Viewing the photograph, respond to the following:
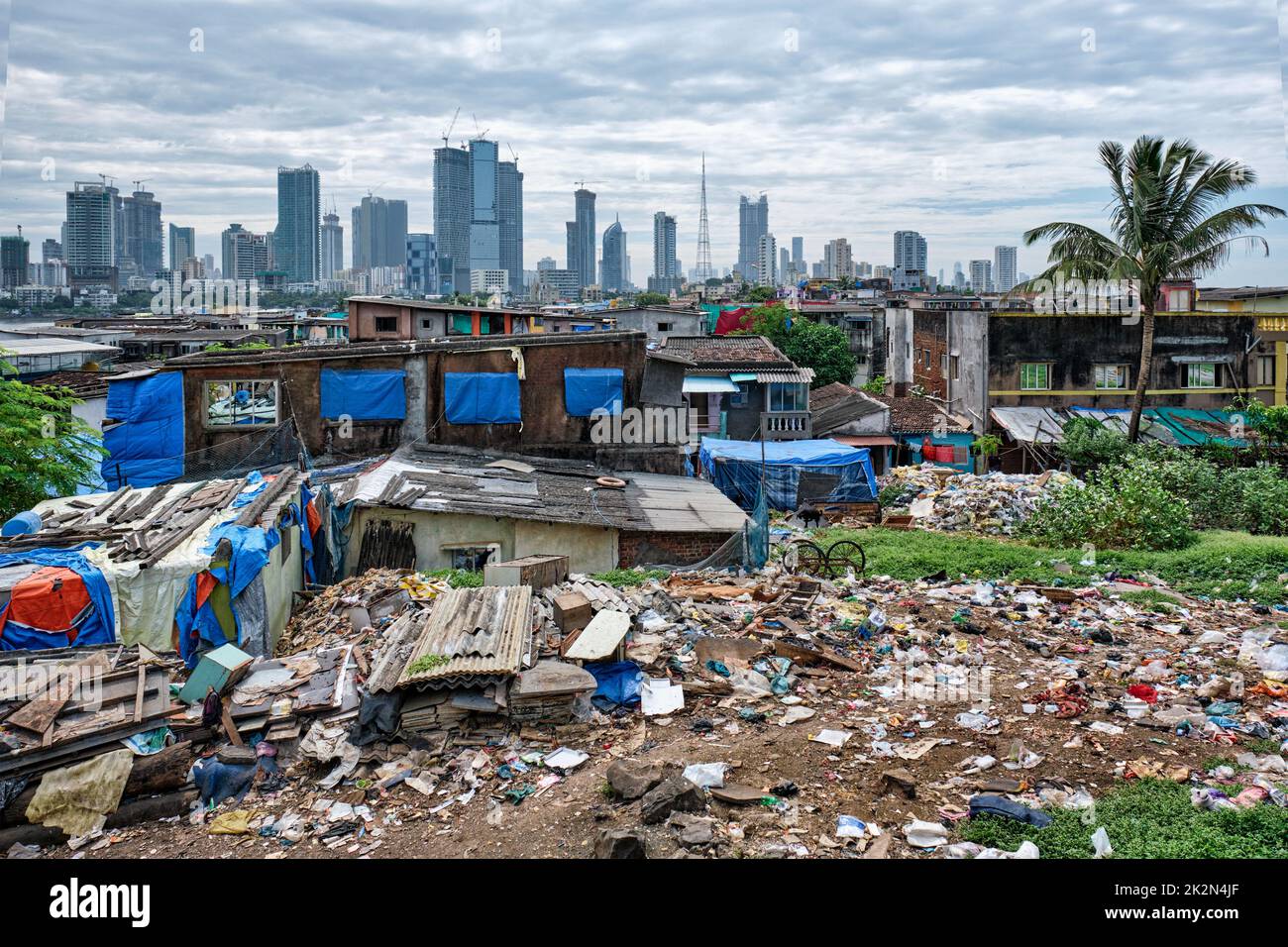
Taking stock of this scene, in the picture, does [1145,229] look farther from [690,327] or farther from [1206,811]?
[690,327]

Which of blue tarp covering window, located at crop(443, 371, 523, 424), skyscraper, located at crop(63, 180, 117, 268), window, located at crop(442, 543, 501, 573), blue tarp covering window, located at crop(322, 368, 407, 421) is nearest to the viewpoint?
window, located at crop(442, 543, 501, 573)

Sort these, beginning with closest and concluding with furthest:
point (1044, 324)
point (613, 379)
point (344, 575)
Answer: point (344, 575) < point (613, 379) < point (1044, 324)

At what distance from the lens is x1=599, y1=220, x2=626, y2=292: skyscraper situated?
151 meters

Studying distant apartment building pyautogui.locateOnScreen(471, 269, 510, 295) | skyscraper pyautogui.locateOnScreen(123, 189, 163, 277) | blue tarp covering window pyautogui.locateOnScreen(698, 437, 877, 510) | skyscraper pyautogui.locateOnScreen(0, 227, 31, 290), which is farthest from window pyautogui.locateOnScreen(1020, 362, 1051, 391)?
distant apartment building pyautogui.locateOnScreen(471, 269, 510, 295)

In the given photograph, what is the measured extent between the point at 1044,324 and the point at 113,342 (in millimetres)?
32815

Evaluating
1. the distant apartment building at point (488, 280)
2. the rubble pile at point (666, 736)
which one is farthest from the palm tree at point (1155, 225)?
the distant apartment building at point (488, 280)

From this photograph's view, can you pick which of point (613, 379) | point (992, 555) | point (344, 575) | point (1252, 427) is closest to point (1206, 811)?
point (992, 555)

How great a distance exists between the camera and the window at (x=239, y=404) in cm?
1675

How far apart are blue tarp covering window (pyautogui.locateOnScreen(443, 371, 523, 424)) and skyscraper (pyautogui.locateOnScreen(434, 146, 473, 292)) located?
62.3 metres

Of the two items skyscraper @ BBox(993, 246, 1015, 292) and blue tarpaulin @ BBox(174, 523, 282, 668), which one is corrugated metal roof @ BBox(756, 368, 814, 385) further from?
skyscraper @ BBox(993, 246, 1015, 292)

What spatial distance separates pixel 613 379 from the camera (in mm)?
18391

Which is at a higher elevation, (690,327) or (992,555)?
(690,327)

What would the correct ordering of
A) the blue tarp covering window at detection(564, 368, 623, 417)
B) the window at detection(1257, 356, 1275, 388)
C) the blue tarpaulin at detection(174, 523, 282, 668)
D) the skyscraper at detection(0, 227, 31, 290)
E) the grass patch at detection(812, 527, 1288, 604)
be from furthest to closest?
the skyscraper at detection(0, 227, 31, 290)
the window at detection(1257, 356, 1275, 388)
the blue tarp covering window at detection(564, 368, 623, 417)
the grass patch at detection(812, 527, 1288, 604)
the blue tarpaulin at detection(174, 523, 282, 668)

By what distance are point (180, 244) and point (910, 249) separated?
8268cm
